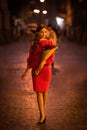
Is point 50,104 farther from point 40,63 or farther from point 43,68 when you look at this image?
point 40,63

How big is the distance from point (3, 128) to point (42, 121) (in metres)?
0.85

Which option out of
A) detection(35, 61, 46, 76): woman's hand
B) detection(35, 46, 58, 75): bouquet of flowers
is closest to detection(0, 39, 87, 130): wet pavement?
detection(35, 61, 46, 76): woman's hand

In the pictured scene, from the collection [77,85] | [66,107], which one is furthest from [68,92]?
[66,107]

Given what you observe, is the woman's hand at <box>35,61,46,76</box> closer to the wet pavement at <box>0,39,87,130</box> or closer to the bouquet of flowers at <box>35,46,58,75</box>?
the bouquet of flowers at <box>35,46,58,75</box>

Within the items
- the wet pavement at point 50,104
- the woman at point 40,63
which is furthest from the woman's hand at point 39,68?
the wet pavement at point 50,104

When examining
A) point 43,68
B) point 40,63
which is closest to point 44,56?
point 40,63

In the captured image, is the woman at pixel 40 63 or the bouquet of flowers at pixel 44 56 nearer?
the bouquet of flowers at pixel 44 56

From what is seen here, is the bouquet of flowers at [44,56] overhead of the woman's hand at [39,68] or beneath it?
overhead

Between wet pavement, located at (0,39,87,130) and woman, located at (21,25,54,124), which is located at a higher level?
woman, located at (21,25,54,124)

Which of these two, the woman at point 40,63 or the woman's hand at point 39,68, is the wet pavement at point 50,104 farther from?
the woman's hand at point 39,68

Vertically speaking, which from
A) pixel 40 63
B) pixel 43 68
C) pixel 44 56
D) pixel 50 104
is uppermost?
pixel 44 56

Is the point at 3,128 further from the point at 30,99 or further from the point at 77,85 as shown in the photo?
the point at 77,85

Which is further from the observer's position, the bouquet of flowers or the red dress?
the red dress

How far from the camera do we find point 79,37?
155 feet
